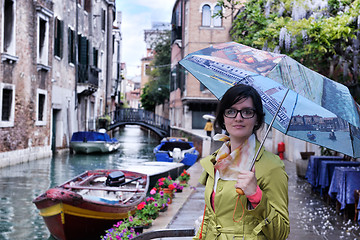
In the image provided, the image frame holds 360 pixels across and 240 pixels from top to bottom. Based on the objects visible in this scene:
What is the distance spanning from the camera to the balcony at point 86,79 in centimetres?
2123

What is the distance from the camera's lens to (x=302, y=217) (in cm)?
589

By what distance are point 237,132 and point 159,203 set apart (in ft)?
14.2

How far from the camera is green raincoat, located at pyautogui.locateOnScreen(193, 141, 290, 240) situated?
1.73 m

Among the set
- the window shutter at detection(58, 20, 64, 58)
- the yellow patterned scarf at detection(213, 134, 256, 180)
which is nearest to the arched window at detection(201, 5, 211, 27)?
the window shutter at detection(58, 20, 64, 58)

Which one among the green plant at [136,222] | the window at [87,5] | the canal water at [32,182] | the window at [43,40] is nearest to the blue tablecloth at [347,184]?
the green plant at [136,222]

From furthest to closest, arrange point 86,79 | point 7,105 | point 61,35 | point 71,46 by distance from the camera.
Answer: point 86,79
point 71,46
point 61,35
point 7,105

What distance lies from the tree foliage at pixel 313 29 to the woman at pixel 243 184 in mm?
5537

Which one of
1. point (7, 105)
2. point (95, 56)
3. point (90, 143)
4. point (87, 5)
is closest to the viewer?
point (7, 105)

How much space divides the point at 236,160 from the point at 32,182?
10.5 m

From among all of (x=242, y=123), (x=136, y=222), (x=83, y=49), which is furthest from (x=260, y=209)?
(x=83, y=49)

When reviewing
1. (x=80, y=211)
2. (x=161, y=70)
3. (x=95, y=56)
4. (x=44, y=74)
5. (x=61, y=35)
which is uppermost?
(x=161, y=70)

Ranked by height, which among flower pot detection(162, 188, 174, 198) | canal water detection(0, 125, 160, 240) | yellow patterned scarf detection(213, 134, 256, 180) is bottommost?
canal water detection(0, 125, 160, 240)

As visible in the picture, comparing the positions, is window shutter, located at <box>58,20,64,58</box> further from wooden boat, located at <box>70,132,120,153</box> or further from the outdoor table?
the outdoor table

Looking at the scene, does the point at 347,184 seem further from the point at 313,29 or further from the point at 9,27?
the point at 9,27
